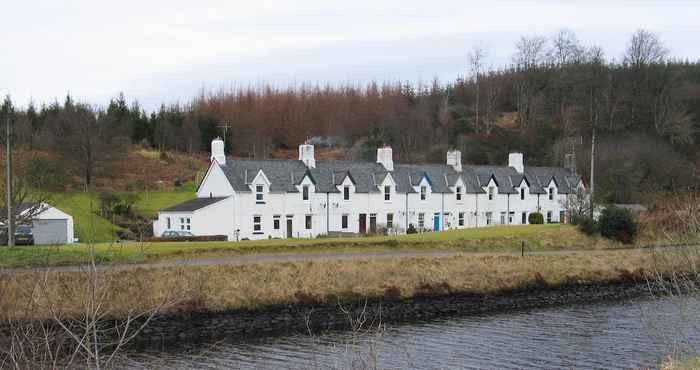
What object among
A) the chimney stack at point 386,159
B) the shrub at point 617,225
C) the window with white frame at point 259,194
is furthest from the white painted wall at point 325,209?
the shrub at point 617,225

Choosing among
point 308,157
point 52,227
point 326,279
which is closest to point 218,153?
point 308,157

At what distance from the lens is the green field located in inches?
2116

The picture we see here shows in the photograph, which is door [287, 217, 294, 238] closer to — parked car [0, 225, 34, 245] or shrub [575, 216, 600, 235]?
parked car [0, 225, 34, 245]

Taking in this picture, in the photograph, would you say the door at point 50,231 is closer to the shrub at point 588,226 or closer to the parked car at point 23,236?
the parked car at point 23,236

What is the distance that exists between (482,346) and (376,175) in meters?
37.8

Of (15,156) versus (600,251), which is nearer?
(600,251)

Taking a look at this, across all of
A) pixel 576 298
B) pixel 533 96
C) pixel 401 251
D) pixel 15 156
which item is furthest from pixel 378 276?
pixel 533 96

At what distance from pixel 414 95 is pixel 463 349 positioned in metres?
120

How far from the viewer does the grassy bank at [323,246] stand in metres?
33.2

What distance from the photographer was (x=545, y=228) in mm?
53969

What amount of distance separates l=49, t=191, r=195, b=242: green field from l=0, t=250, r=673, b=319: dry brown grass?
19.3m

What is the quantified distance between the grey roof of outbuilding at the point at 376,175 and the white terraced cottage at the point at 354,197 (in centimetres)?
9

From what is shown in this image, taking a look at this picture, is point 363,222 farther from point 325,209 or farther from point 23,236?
point 23,236

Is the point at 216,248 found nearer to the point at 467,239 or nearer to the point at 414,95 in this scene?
the point at 467,239
